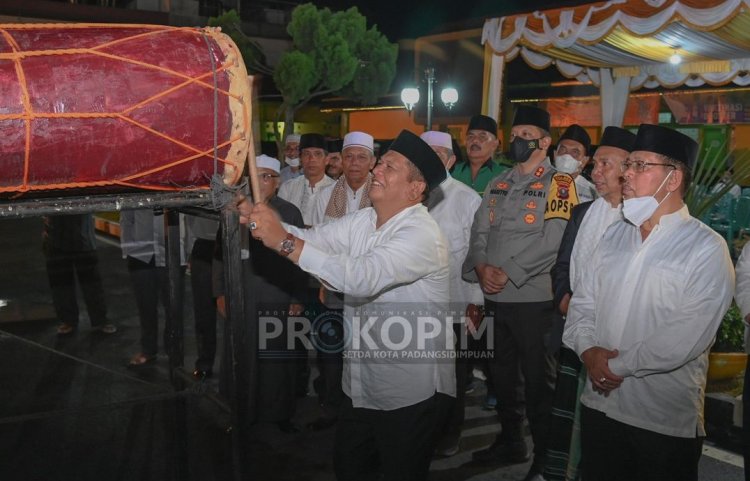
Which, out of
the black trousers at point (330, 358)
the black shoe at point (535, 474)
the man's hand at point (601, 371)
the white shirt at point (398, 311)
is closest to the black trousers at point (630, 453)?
the man's hand at point (601, 371)

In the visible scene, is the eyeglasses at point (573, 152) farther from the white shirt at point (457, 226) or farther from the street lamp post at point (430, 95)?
the street lamp post at point (430, 95)

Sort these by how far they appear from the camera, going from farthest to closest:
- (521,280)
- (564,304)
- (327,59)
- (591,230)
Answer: (327,59)
(521,280)
(564,304)
(591,230)

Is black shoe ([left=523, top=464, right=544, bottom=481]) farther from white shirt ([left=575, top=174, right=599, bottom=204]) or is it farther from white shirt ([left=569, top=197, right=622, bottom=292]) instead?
white shirt ([left=575, top=174, right=599, bottom=204])

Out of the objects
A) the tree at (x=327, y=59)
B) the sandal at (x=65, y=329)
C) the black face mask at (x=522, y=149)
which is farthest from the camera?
the tree at (x=327, y=59)

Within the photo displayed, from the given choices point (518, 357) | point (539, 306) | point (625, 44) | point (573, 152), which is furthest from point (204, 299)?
point (625, 44)

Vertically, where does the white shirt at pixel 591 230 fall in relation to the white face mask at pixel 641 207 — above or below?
below

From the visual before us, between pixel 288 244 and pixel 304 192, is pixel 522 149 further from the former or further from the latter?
pixel 304 192

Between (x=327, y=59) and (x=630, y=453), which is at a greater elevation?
(x=327, y=59)

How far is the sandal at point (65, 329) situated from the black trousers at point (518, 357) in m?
5.23

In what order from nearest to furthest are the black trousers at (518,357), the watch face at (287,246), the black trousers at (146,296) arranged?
the watch face at (287,246) → the black trousers at (518,357) → the black trousers at (146,296)

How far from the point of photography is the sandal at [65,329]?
7855mm

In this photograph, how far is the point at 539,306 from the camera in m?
4.69

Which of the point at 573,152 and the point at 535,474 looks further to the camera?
the point at 573,152

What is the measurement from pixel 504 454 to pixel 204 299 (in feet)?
9.97
